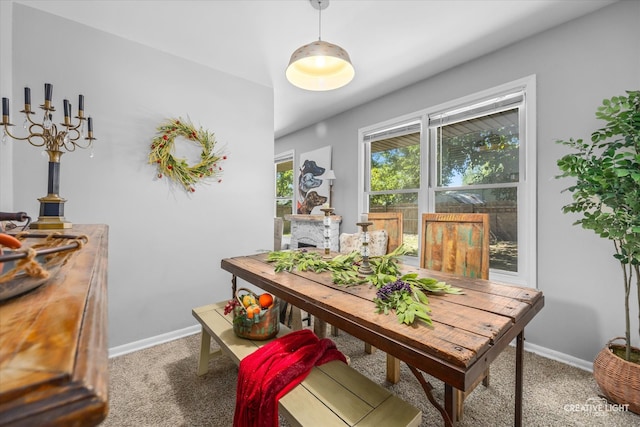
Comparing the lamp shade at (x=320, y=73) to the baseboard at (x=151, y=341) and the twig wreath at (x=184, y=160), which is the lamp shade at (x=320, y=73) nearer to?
the twig wreath at (x=184, y=160)

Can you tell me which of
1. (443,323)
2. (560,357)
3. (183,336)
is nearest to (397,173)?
(560,357)

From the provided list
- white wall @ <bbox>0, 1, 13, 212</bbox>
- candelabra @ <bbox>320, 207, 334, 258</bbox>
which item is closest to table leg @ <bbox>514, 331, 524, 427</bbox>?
candelabra @ <bbox>320, 207, 334, 258</bbox>

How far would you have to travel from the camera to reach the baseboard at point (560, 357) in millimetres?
2088

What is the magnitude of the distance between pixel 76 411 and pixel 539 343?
3.06m

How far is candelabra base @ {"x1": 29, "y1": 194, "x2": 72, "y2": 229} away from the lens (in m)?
1.45

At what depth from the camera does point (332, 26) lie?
225cm

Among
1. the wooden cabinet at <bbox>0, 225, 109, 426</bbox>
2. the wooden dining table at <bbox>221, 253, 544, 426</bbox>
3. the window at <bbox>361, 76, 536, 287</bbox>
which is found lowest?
the wooden dining table at <bbox>221, 253, 544, 426</bbox>

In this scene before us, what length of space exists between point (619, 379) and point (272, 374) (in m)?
2.04

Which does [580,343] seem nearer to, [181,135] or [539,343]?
[539,343]

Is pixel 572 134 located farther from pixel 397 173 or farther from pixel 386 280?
pixel 386 280

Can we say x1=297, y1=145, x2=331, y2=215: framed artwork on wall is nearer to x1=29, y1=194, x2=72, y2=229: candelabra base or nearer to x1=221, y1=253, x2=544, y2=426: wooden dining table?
x1=221, y1=253, x2=544, y2=426: wooden dining table

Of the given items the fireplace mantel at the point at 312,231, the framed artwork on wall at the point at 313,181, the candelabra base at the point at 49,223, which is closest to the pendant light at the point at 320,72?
the candelabra base at the point at 49,223

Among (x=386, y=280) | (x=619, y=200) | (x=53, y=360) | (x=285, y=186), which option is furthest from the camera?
(x=285, y=186)

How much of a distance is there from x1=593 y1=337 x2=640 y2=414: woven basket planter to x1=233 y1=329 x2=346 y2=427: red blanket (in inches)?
65.8
